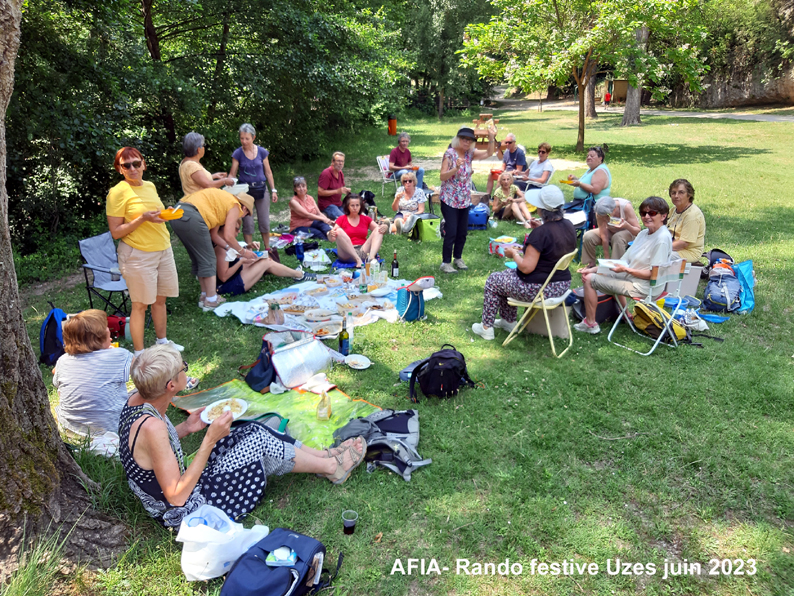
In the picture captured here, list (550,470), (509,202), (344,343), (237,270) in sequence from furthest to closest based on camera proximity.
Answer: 1. (509,202)
2. (237,270)
3. (344,343)
4. (550,470)

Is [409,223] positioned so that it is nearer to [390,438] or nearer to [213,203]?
[213,203]

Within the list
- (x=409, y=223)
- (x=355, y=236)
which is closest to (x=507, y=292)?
(x=355, y=236)

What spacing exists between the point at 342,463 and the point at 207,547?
1076 mm

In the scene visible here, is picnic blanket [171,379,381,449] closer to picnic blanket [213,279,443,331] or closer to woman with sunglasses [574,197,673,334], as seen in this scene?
picnic blanket [213,279,443,331]

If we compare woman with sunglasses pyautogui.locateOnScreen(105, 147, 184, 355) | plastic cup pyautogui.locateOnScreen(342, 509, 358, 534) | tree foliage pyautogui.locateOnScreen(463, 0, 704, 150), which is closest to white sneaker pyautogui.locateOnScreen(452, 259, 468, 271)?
woman with sunglasses pyautogui.locateOnScreen(105, 147, 184, 355)

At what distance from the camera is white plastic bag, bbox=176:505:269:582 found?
2.58 metres

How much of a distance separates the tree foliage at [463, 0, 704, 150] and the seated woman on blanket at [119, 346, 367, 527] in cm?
1404

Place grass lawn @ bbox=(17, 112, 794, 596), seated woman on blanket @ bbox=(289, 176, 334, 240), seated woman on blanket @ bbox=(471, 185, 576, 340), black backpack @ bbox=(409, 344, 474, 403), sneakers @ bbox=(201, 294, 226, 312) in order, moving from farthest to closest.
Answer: seated woman on blanket @ bbox=(289, 176, 334, 240)
sneakers @ bbox=(201, 294, 226, 312)
seated woman on blanket @ bbox=(471, 185, 576, 340)
black backpack @ bbox=(409, 344, 474, 403)
grass lawn @ bbox=(17, 112, 794, 596)

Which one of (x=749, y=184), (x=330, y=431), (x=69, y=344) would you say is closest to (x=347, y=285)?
(x=330, y=431)

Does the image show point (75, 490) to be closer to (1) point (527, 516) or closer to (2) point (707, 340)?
(1) point (527, 516)

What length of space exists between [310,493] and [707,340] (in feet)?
13.8

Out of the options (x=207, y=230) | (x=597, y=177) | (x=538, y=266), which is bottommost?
(x=538, y=266)

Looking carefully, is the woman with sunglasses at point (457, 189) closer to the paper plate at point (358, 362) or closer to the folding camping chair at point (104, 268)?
the paper plate at point (358, 362)

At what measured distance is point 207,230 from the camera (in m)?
5.84
